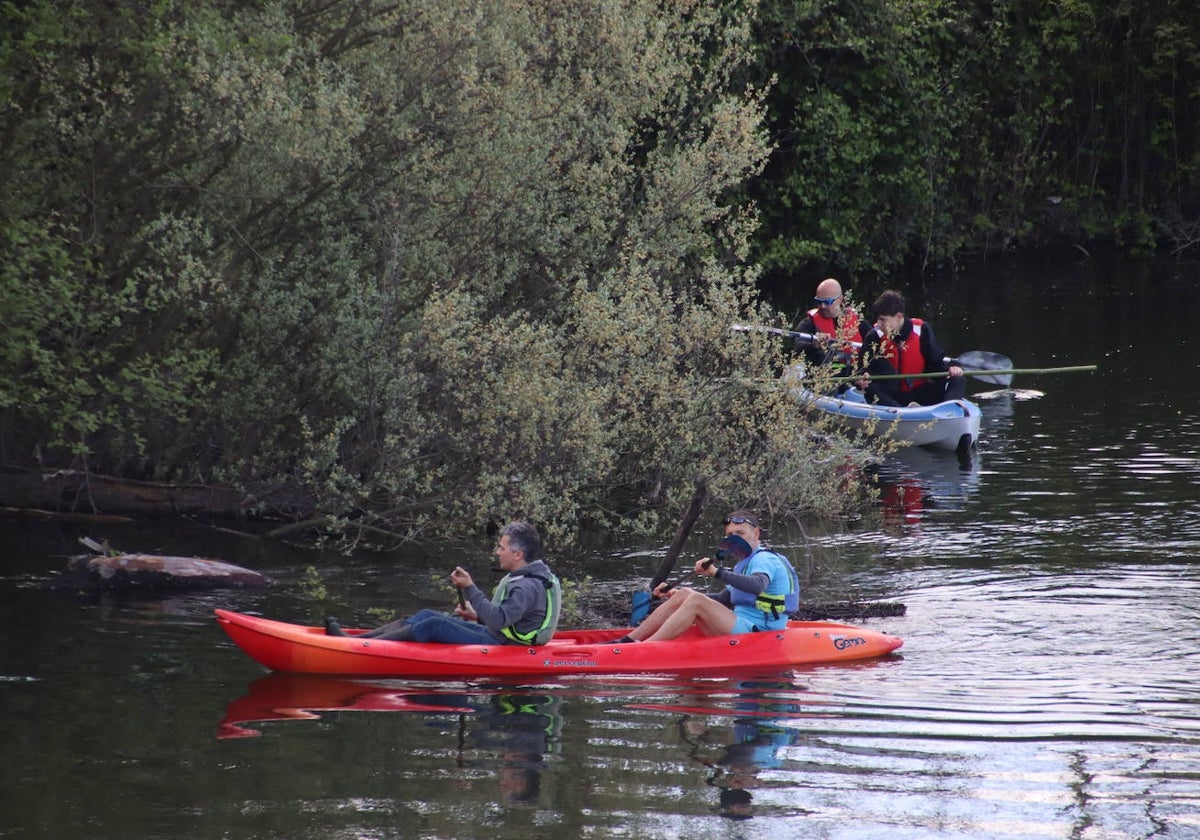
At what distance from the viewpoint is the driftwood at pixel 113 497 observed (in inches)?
570

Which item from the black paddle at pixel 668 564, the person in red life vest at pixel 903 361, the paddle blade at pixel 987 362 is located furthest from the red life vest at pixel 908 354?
the black paddle at pixel 668 564

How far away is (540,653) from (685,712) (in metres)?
1.26

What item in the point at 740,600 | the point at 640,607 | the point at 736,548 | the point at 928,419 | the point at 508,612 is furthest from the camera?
the point at 928,419

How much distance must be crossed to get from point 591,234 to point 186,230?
4.17 m

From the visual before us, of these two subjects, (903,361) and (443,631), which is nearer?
(443,631)

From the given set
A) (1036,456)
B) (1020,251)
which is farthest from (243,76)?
(1020,251)

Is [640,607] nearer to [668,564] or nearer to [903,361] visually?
[668,564]

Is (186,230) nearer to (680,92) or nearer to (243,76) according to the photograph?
(243,76)

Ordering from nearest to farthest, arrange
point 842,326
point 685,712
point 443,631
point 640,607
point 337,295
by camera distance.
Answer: point 685,712 < point 443,631 < point 640,607 < point 337,295 < point 842,326

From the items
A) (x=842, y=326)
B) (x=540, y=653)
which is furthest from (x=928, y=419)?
(x=540, y=653)

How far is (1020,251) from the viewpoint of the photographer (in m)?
35.5

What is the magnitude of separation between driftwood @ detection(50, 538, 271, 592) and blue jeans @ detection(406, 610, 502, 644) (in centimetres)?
252

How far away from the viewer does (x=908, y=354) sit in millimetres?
18141

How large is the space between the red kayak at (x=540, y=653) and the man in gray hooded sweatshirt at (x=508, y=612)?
0.26 feet
